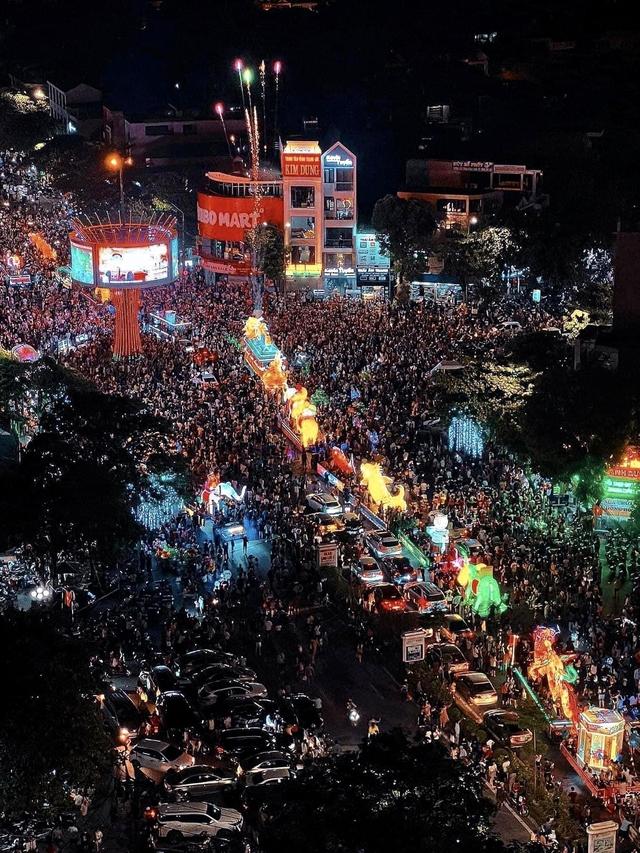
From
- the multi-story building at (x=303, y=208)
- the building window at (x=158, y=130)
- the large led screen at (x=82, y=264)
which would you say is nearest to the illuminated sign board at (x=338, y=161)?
the multi-story building at (x=303, y=208)

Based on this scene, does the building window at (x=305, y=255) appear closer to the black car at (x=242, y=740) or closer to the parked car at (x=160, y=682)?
the parked car at (x=160, y=682)

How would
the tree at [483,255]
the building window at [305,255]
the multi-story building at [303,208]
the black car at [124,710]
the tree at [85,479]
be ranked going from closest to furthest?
the black car at [124,710] → the tree at [85,479] → the tree at [483,255] → the multi-story building at [303,208] → the building window at [305,255]

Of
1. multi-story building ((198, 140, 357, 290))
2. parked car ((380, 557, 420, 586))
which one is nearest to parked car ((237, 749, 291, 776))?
parked car ((380, 557, 420, 586))

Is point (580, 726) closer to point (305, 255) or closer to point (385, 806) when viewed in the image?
point (385, 806)

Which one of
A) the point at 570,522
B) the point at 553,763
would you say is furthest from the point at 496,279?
the point at 553,763

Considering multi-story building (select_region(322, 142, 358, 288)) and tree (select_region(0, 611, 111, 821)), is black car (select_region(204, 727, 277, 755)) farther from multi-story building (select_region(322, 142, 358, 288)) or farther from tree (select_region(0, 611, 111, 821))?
multi-story building (select_region(322, 142, 358, 288))
